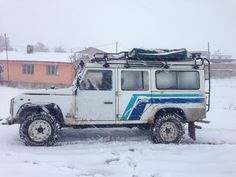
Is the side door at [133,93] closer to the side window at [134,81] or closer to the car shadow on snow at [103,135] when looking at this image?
the side window at [134,81]

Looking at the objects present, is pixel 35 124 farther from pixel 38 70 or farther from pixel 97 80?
pixel 38 70

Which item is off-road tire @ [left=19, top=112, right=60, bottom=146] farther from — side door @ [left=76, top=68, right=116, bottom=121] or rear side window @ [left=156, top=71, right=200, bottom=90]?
rear side window @ [left=156, top=71, right=200, bottom=90]

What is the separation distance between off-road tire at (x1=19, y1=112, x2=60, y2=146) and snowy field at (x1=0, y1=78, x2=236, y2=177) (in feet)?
0.79

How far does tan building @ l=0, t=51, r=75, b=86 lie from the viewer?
39.6m

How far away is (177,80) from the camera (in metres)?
11.5

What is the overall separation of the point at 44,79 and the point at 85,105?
98.0 ft

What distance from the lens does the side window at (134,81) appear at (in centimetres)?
1127

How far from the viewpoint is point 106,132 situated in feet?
42.0

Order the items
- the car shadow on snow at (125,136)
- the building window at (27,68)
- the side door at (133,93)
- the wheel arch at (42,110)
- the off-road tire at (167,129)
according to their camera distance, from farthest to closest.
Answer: the building window at (27,68), the car shadow on snow at (125,136), the off-road tire at (167,129), the side door at (133,93), the wheel arch at (42,110)

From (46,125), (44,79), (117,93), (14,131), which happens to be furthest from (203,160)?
(44,79)

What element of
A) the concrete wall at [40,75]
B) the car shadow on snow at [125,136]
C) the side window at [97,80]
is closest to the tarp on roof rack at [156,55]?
the side window at [97,80]

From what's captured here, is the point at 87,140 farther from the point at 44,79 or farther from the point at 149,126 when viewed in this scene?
the point at 44,79

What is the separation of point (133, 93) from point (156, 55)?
1272 millimetres

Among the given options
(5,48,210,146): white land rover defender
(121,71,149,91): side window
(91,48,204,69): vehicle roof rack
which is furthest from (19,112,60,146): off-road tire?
(121,71,149,91): side window
